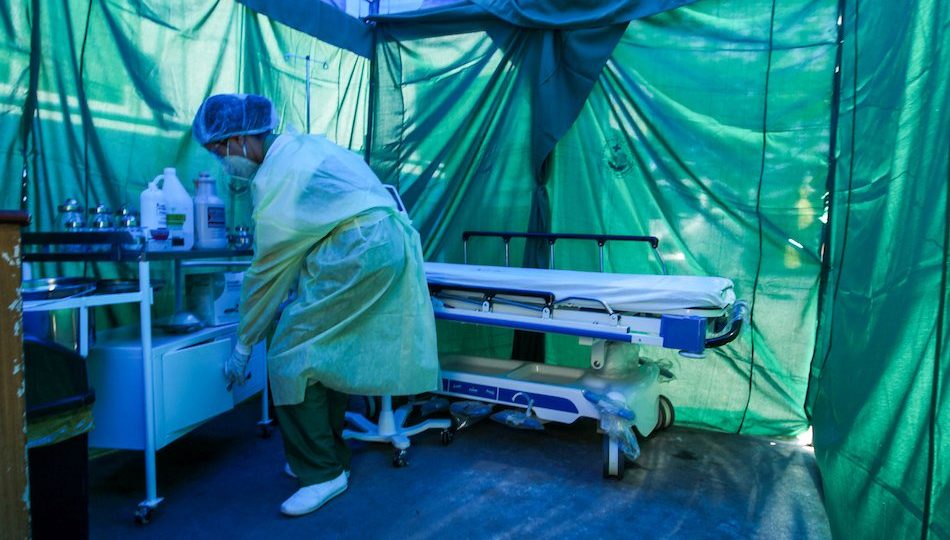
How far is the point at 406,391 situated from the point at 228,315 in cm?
90

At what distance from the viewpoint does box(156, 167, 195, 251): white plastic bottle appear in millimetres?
2219

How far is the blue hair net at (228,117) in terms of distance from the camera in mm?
2271

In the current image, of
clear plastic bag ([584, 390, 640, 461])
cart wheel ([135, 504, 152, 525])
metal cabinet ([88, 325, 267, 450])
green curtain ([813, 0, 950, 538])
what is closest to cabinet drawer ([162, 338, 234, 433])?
metal cabinet ([88, 325, 267, 450])

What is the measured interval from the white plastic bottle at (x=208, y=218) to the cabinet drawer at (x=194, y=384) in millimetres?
411

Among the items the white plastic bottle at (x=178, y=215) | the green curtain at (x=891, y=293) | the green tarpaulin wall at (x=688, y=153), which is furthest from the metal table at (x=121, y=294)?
the green curtain at (x=891, y=293)

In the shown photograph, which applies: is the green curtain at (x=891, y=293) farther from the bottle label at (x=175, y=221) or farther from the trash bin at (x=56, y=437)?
the bottle label at (x=175, y=221)

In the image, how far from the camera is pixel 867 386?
1.82 metres

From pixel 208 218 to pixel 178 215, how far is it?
0.49ft

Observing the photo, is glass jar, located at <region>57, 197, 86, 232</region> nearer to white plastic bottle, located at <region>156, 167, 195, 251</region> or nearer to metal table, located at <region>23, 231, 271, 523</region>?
metal table, located at <region>23, 231, 271, 523</region>

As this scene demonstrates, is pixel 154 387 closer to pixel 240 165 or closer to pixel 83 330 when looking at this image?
pixel 83 330

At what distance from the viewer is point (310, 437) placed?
2.23 metres

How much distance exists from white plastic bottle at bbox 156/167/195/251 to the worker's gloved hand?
44cm

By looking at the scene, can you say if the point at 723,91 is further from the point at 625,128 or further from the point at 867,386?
the point at 867,386

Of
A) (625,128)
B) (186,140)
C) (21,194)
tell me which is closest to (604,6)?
(625,128)
